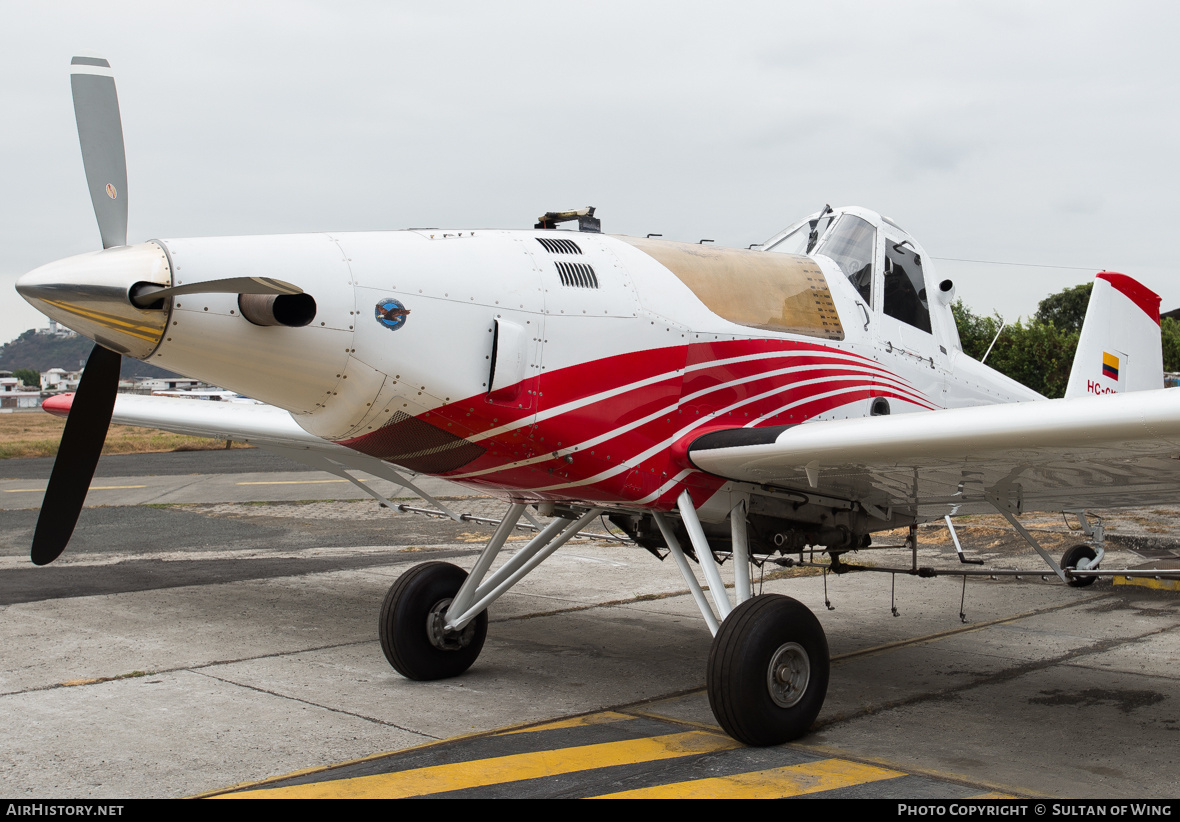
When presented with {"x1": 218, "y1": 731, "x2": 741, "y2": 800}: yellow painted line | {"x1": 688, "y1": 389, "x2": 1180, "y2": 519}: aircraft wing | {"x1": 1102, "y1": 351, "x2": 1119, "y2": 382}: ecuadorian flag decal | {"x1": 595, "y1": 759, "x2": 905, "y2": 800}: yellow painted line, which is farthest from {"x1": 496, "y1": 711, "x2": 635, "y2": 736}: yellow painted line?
{"x1": 1102, "y1": 351, "x2": 1119, "y2": 382}: ecuadorian flag decal

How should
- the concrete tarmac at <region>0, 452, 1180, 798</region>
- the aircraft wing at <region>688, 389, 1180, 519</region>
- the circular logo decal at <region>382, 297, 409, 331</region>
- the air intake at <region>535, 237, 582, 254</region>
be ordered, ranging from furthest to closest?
the air intake at <region>535, 237, 582, 254</region>
the concrete tarmac at <region>0, 452, 1180, 798</region>
the circular logo decal at <region>382, 297, 409, 331</region>
the aircraft wing at <region>688, 389, 1180, 519</region>

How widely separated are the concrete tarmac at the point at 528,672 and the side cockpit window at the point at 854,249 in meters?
2.62

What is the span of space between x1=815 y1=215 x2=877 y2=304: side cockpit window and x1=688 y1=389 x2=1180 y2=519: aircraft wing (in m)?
1.43

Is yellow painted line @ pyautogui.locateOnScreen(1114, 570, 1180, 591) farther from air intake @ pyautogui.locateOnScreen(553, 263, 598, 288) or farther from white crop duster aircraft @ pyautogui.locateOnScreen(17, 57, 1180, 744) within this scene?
air intake @ pyautogui.locateOnScreen(553, 263, 598, 288)

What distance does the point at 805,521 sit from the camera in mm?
6301

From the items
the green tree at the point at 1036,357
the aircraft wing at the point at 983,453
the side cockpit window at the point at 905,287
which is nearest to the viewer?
the aircraft wing at the point at 983,453

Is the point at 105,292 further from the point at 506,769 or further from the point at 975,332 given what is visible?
the point at 975,332

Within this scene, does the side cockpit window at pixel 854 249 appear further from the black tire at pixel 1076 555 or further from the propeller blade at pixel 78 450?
the black tire at pixel 1076 555

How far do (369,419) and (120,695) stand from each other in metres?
2.58

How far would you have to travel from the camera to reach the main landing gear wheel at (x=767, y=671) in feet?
15.5

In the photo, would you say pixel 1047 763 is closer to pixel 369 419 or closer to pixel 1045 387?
pixel 369 419

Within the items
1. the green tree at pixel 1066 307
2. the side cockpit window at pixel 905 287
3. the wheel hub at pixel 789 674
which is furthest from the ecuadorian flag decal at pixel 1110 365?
the green tree at pixel 1066 307

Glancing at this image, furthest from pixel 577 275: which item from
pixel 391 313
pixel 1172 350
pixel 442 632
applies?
pixel 1172 350

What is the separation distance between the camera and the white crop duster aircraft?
4191mm
